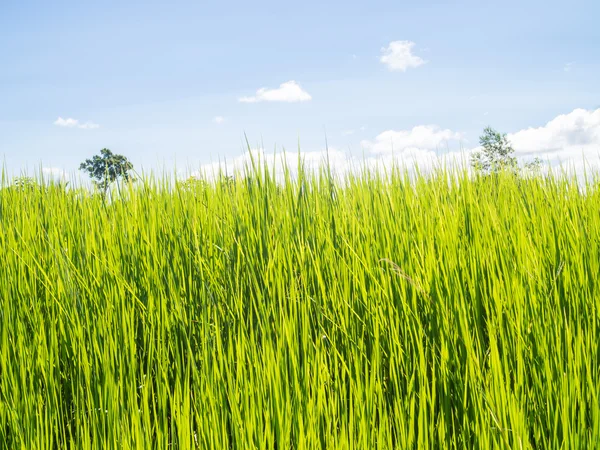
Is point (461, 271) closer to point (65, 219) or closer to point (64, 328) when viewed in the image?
point (64, 328)

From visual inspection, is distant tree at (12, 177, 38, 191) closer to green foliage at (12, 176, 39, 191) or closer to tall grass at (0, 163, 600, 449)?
green foliage at (12, 176, 39, 191)

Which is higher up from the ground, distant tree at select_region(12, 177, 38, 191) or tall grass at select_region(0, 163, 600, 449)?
distant tree at select_region(12, 177, 38, 191)

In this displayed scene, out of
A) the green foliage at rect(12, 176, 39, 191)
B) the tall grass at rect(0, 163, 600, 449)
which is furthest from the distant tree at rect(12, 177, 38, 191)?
the tall grass at rect(0, 163, 600, 449)

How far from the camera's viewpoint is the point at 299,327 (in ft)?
6.25

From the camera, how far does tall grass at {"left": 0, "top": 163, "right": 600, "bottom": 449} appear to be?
5.13ft

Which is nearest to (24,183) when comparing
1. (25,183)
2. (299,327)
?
(25,183)

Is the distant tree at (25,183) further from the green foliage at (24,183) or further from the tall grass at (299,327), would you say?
the tall grass at (299,327)

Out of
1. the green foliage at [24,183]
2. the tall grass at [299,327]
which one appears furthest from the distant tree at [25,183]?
the tall grass at [299,327]

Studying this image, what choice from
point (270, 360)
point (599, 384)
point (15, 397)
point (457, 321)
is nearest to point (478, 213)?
point (457, 321)

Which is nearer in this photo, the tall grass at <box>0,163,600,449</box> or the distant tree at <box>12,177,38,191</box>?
the tall grass at <box>0,163,600,449</box>

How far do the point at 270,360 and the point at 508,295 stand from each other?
43.3 inches

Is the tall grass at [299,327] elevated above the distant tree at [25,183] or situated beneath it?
situated beneath

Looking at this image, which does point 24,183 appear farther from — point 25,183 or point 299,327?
point 299,327

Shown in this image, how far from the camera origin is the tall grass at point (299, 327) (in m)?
1.56
